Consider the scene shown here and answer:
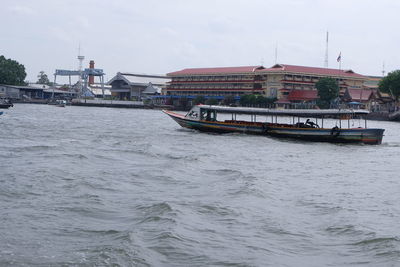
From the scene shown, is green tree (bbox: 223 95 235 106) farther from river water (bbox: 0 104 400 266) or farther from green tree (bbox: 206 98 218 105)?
river water (bbox: 0 104 400 266)

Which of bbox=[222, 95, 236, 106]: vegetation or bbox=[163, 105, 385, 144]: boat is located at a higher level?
bbox=[222, 95, 236, 106]: vegetation

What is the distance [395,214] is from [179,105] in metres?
75.5

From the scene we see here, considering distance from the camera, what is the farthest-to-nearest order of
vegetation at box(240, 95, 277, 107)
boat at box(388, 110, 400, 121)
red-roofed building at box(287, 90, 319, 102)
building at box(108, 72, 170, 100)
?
1. building at box(108, 72, 170, 100)
2. red-roofed building at box(287, 90, 319, 102)
3. vegetation at box(240, 95, 277, 107)
4. boat at box(388, 110, 400, 121)

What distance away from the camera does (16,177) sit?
13391 mm

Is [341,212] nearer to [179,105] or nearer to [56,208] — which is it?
[56,208]

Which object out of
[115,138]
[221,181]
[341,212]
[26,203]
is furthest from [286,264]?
[115,138]

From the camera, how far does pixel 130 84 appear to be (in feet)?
334

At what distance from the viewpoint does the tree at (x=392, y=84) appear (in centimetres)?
6669

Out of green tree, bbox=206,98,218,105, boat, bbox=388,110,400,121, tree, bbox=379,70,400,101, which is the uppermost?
tree, bbox=379,70,400,101

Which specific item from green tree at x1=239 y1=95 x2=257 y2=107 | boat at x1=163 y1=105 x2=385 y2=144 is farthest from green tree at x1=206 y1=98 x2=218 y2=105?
boat at x1=163 y1=105 x2=385 y2=144

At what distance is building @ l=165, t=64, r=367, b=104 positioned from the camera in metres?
77.6

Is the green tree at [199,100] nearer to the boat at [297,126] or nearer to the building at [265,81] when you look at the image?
the building at [265,81]

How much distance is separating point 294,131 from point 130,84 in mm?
75297

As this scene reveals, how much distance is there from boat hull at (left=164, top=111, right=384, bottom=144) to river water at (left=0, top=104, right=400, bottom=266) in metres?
6.88
